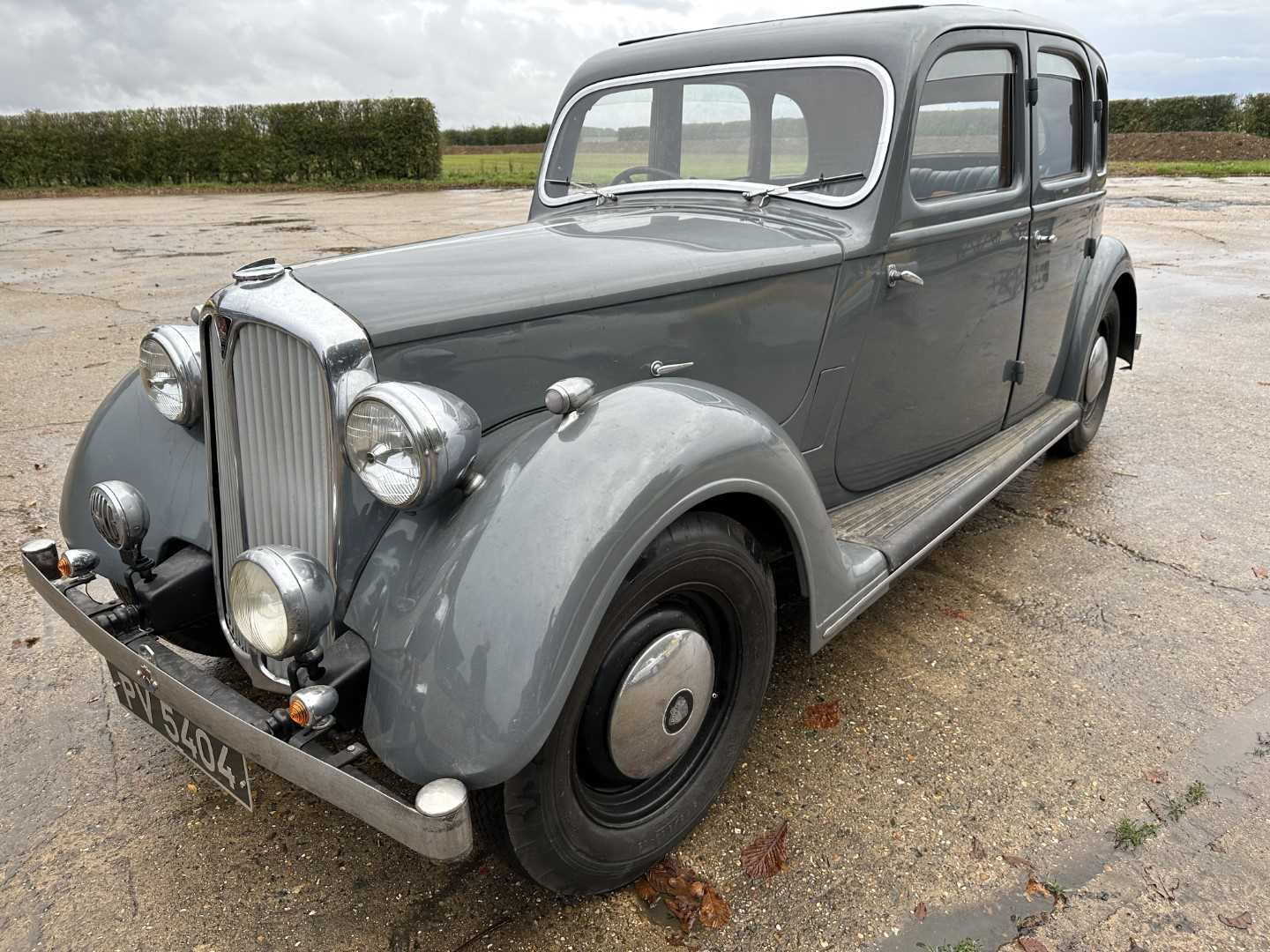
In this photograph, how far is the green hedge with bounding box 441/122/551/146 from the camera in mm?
35000

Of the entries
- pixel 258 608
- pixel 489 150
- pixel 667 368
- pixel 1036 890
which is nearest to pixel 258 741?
pixel 258 608

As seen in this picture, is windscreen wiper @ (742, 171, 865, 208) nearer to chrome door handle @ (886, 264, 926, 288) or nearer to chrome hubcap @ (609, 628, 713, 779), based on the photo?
chrome door handle @ (886, 264, 926, 288)

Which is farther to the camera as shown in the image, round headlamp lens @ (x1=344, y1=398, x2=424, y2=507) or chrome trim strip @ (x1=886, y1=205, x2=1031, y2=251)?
chrome trim strip @ (x1=886, y1=205, x2=1031, y2=251)

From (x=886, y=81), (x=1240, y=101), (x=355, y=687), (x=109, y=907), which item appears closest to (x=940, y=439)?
(x=886, y=81)

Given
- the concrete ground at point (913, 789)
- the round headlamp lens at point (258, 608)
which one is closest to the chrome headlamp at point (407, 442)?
the round headlamp lens at point (258, 608)

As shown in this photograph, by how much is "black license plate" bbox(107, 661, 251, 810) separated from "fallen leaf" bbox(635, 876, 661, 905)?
2.61 feet

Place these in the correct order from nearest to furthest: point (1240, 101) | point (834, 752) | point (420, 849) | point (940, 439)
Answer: point (420, 849), point (834, 752), point (940, 439), point (1240, 101)

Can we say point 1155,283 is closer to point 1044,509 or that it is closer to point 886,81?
point 1044,509

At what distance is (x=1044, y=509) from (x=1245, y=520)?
714mm

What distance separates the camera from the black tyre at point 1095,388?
396 centimetres

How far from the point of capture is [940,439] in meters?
3.10

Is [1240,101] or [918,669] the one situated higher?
[1240,101]

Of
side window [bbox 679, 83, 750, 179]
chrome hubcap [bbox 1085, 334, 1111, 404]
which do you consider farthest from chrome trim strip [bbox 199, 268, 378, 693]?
chrome hubcap [bbox 1085, 334, 1111, 404]

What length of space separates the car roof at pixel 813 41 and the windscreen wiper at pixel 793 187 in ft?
1.02
